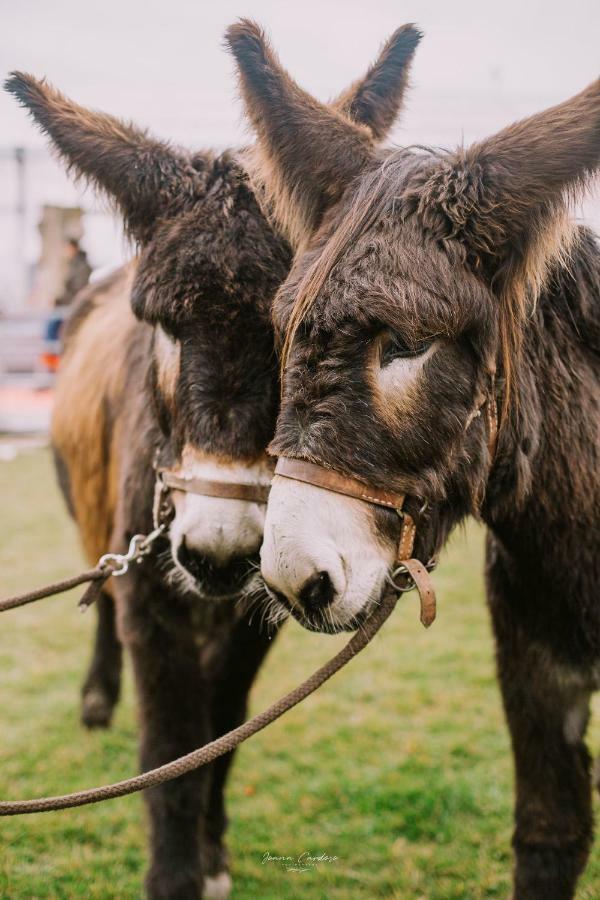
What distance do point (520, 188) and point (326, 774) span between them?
3423 millimetres

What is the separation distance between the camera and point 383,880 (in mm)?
3533

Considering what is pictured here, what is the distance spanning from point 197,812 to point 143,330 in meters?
1.96

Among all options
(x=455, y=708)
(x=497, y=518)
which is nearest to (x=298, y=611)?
(x=497, y=518)

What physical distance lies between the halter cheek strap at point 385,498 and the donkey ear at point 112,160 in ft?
4.40

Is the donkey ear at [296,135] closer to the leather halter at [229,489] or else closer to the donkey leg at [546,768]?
the leather halter at [229,489]

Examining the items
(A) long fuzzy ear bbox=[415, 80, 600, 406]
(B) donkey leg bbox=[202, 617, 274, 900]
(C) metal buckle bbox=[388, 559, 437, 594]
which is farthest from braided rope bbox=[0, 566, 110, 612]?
(A) long fuzzy ear bbox=[415, 80, 600, 406]

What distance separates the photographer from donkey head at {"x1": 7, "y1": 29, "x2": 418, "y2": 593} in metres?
2.60

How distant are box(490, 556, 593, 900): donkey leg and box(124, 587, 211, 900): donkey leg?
1.17 m

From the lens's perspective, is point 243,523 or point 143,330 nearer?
point 243,523

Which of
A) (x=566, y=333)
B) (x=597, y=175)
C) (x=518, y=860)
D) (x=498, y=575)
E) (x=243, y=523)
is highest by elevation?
(x=597, y=175)

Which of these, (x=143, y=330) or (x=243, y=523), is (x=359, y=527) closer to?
(x=243, y=523)

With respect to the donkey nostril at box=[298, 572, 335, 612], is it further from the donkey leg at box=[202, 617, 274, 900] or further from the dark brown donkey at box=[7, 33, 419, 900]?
the donkey leg at box=[202, 617, 274, 900]

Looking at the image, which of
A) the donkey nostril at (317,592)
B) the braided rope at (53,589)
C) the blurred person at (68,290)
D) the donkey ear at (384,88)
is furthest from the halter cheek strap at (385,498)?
the blurred person at (68,290)

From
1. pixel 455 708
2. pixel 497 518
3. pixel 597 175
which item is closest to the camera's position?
pixel 597 175
